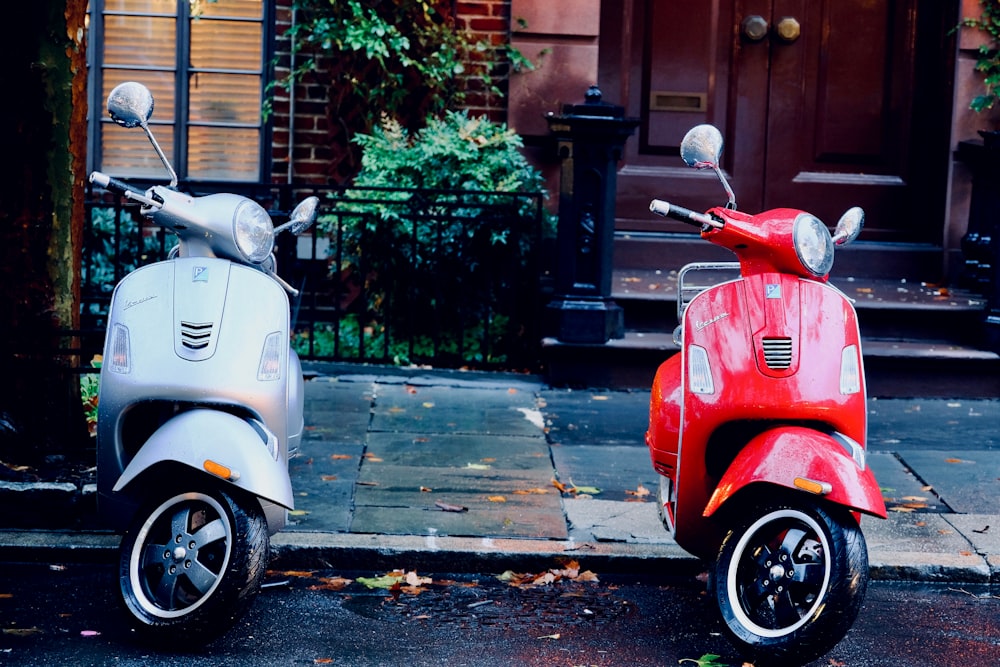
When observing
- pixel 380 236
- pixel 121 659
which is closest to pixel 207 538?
pixel 121 659

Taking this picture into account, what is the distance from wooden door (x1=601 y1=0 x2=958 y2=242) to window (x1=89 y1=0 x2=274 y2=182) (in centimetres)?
264

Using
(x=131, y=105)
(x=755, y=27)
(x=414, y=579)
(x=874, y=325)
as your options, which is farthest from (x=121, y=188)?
(x=755, y=27)

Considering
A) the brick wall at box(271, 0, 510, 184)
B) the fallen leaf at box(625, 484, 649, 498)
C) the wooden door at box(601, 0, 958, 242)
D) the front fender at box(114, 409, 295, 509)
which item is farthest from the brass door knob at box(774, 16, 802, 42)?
the front fender at box(114, 409, 295, 509)

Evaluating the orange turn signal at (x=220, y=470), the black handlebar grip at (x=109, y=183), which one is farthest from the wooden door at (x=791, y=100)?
the orange turn signal at (x=220, y=470)

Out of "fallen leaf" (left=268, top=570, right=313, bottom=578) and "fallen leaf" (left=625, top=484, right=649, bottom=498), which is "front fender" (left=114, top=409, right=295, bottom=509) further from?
"fallen leaf" (left=625, top=484, right=649, bottom=498)

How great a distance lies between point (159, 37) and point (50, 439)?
4.69 meters

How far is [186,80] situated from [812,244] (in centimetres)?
645

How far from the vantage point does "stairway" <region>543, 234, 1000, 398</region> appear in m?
7.57

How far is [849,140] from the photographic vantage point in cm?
897

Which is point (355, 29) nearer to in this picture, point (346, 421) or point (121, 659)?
point (346, 421)

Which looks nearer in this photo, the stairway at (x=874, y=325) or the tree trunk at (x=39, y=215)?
the tree trunk at (x=39, y=215)

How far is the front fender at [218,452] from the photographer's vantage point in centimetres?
382

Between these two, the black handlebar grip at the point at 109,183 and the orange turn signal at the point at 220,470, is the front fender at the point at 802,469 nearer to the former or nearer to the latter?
the orange turn signal at the point at 220,470

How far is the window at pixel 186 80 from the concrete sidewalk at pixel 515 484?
7.95ft
